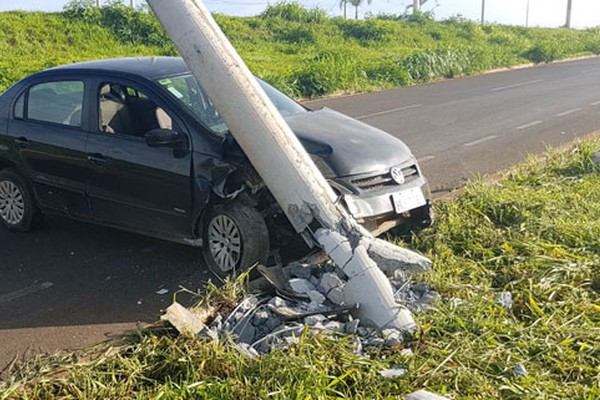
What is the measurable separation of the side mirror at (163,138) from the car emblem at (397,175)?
1.71 metres

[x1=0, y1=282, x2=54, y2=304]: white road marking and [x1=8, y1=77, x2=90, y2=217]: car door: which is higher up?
[x1=8, y1=77, x2=90, y2=217]: car door

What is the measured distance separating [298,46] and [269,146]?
24.4 meters

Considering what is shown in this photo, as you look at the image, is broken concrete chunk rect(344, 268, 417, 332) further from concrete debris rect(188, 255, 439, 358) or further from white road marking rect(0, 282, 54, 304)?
white road marking rect(0, 282, 54, 304)

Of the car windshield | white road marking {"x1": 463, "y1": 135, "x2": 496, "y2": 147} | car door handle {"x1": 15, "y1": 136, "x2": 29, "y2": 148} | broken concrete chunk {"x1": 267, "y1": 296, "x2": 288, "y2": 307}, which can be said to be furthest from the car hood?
white road marking {"x1": 463, "y1": 135, "x2": 496, "y2": 147}

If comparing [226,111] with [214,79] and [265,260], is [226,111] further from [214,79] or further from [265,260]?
[265,260]

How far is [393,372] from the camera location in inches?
144

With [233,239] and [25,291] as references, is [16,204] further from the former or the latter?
[233,239]

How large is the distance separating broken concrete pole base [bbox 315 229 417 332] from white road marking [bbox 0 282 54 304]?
2.33m

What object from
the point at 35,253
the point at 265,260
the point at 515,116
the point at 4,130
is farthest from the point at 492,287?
the point at 515,116

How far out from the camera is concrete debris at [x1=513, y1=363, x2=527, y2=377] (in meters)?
3.63

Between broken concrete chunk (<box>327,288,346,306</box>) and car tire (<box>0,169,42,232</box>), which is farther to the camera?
car tire (<box>0,169,42,232</box>)

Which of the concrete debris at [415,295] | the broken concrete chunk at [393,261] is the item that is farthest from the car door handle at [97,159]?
the concrete debris at [415,295]

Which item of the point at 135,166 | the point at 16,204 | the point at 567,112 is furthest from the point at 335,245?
the point at 567,112

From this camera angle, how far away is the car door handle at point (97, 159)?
5.93 metres
